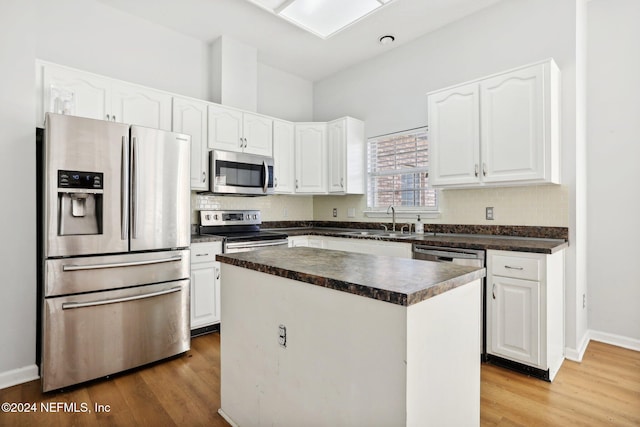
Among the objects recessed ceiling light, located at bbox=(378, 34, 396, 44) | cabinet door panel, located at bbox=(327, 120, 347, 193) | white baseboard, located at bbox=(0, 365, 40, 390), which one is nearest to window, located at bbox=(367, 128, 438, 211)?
cabinet door panel, located at bbox=(327, 120, 347, 193)

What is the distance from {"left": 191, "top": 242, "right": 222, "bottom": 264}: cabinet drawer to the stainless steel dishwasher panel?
334 mm

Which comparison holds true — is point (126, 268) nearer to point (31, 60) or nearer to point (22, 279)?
point (22, 279)

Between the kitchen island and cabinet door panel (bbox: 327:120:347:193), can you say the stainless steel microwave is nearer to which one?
cabinet door panel (bbox: 327:120:347:193)

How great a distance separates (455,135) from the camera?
9.89 ft

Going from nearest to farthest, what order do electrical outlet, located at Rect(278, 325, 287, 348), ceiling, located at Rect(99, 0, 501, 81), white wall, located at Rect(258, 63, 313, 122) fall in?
electrical outlet, located at Rect(278, 325, 287, 348), ceiling, located at Rect(99, 0, 501, 81), white wall, located at Rect(258, 63, 313, 122)

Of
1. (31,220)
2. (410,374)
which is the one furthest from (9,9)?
(410,374)

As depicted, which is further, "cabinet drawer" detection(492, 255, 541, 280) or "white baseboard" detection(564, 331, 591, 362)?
"white baseboard" detection(564, 331, 591, 362)

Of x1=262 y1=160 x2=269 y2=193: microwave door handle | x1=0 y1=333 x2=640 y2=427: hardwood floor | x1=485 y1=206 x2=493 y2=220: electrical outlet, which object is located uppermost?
x1=262 y1=160 x2=269 y2=193: microwave door handle

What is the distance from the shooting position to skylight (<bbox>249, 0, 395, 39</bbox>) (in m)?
2.87

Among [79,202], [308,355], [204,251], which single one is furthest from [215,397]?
[79,202]

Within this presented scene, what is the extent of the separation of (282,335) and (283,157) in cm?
304

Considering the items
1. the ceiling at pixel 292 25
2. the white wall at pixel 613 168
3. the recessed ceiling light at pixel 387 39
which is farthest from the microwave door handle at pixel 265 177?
the white wall at pixel 613 168

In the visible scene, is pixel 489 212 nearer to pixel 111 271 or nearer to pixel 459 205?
pixel 459 205

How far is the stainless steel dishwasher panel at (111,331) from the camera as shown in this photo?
2.19 m
